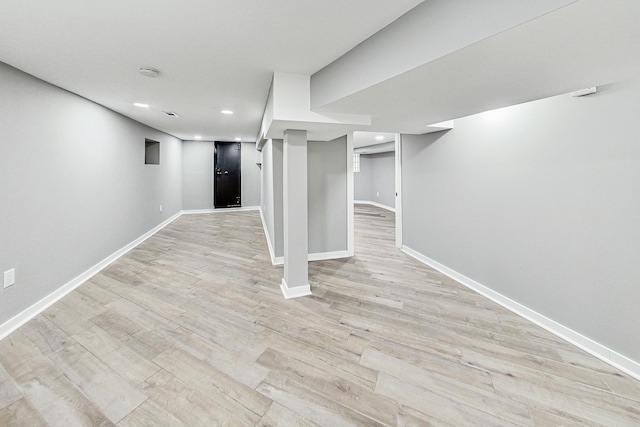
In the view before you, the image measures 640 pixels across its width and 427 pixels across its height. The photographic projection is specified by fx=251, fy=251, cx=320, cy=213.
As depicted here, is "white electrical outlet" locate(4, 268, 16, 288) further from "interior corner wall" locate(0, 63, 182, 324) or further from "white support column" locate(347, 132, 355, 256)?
"white support column" locate(347, 132, 355, 256)

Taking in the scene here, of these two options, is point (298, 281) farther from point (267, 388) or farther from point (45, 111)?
point (45, 111)

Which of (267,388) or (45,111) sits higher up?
(45,111)

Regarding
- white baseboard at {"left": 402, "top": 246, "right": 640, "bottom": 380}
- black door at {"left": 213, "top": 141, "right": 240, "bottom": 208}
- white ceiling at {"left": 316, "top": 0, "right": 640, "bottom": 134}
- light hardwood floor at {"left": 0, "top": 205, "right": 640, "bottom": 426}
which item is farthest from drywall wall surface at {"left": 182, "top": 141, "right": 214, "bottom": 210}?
white baseboard at {"left": 402, "top": 246, "right": 640, "bottom": 380}

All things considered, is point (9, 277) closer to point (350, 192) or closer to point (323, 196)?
point (323, 196)

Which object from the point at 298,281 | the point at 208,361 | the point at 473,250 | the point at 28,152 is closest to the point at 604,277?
the point at 473,250

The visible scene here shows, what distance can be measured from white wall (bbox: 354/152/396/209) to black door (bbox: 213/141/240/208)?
4803mm

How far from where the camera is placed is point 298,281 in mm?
2656

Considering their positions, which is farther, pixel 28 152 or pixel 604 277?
pixel 28 152

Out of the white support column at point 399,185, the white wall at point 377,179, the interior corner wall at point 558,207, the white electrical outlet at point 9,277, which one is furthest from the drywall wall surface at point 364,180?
the white electrical outlet at point 9,277

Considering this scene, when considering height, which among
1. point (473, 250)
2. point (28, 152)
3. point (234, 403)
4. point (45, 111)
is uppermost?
point (45, 111)

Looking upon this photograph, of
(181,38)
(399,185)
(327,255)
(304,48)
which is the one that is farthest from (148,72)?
(399,185)

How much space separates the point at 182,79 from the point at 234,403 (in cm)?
263

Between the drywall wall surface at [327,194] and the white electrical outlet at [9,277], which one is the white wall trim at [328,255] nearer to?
the drywall wall surface at [327,194]

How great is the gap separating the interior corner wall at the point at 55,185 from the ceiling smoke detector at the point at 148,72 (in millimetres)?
984
